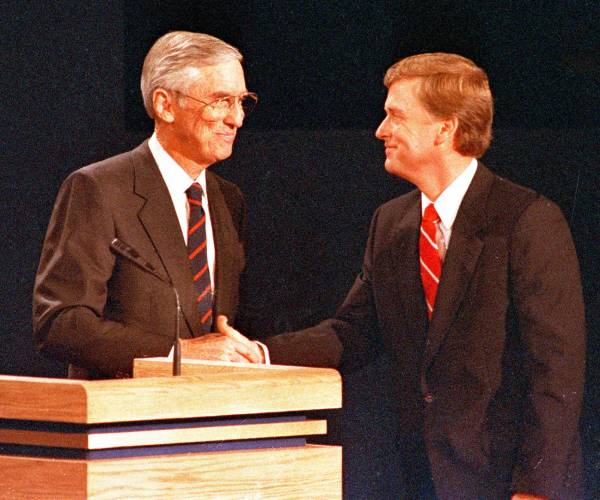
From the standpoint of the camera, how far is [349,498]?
4.11 metres

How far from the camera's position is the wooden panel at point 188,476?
229 centimetres

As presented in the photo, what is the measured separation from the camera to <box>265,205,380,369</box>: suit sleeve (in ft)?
12.9

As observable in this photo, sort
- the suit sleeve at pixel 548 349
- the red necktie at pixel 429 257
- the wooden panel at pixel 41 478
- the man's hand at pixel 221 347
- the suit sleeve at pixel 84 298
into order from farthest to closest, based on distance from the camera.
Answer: the red necktie at pixel 429 257, the suit sleeve at pixel 84 298, the man's hand at pixel 221 347, the suit sleeve at pixel 548 349, the wooden panel at pixel 41 478

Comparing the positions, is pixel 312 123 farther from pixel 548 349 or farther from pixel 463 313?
pixel 548 349

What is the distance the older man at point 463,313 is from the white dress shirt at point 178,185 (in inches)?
14.1

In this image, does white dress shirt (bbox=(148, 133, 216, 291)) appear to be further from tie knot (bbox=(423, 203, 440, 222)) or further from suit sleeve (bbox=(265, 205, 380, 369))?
tie knot (bbox=(423, 203, 440, 222))

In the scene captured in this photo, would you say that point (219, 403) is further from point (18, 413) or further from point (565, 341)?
point (565, 341)

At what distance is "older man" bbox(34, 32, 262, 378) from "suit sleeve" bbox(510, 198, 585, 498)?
0.82m

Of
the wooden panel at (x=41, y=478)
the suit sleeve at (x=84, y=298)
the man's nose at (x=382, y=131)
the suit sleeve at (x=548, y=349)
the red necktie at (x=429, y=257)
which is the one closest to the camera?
the wooden panel at (x=41, y=478)

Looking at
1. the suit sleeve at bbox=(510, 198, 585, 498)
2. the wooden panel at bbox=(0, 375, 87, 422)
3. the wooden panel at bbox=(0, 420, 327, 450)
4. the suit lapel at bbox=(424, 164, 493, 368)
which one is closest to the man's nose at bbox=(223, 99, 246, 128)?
the suit lapel at bbox=(424, 164, 493, 368)

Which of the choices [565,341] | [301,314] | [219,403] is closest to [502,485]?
[565,341]

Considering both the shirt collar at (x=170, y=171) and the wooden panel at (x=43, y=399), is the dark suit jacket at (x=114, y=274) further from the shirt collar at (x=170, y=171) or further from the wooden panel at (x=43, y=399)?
the wooden panel at (x=43, y=399)

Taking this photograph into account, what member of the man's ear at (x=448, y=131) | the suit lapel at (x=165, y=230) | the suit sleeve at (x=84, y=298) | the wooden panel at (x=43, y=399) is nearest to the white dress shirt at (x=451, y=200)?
the man's ear at (x=448, y=131)

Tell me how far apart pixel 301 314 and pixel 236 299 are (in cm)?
36
